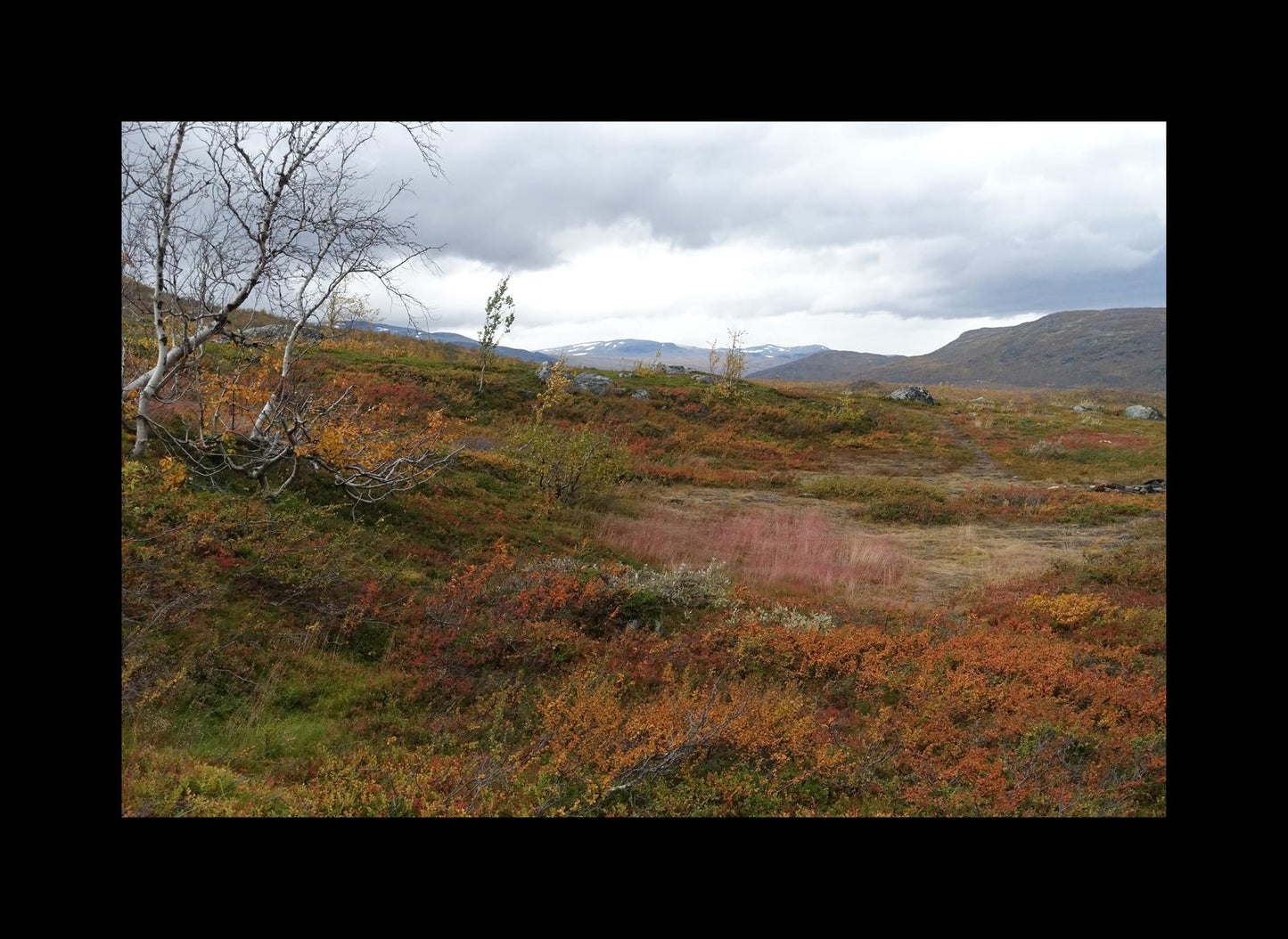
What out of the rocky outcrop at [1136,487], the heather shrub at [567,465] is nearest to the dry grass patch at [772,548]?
the heather shrub at [567,465]

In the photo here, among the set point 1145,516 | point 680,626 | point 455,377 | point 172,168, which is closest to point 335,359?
point 455,377

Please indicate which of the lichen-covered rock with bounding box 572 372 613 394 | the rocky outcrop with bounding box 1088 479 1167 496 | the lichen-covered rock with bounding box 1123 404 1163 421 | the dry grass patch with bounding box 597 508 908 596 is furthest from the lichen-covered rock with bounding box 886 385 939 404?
the dry grass patch with bounding box 597 508 908 596

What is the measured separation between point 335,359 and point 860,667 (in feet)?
96.5

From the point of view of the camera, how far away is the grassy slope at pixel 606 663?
4.89 metres

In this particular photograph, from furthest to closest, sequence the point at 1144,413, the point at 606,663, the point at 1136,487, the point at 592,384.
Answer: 1. the point at 1144,413
2. the point at 592,384
3. the point at 1136,487
4. the point at 606,663

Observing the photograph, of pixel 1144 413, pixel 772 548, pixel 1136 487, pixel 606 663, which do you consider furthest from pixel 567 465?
pixel 1144 413

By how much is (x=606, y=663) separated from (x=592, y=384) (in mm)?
28445

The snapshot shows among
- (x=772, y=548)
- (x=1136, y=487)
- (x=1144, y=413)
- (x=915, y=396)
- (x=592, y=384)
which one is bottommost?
(x=772, y=548)

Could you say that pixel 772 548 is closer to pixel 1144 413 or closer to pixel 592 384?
pixel 592 384

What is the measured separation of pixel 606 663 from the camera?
279 inches

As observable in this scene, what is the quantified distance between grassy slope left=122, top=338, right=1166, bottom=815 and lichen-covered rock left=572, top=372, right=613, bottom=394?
19806 mm
